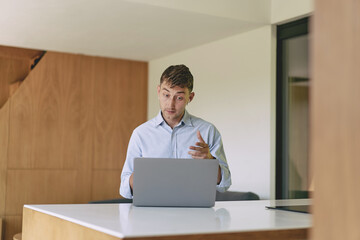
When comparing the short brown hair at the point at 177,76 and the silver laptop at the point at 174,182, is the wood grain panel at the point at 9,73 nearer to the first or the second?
the short brown hair at the point at 177,76

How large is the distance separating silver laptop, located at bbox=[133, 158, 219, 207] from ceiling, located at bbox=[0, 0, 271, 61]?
241cm

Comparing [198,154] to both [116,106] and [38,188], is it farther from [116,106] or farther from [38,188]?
[116,106]

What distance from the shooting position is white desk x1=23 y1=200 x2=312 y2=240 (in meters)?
1.43

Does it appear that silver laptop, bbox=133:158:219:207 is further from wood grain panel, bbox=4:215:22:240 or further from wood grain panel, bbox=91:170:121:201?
wood grain panel, bbox=91:170:121:201

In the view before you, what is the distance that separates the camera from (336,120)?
3.08 feet

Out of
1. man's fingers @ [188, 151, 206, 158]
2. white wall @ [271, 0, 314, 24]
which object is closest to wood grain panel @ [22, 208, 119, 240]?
man's fingers @ [188, 151, 206, 158]

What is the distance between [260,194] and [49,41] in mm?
2890

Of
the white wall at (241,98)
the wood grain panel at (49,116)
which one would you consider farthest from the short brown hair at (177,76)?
the wood grain panel at (49,116)

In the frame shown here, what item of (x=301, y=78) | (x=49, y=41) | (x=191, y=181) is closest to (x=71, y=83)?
(x=49, y=41)

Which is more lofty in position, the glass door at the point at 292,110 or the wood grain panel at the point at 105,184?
the glass door at the point at 292,110

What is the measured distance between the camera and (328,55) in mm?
959

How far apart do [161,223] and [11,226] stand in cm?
486

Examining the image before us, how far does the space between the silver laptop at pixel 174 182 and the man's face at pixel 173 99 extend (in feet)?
2.05

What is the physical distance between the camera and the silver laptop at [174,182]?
6.99 feet
